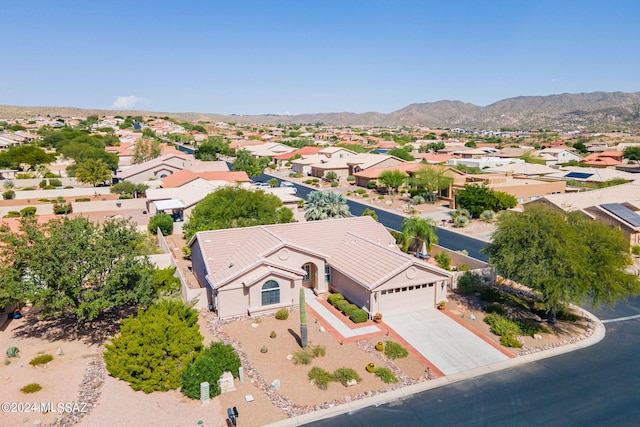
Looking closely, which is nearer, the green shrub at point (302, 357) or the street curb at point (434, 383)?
the street curb at point (434, 383)

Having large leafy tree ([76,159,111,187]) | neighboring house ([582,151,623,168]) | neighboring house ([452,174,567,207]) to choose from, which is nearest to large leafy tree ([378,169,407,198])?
neighboring house ([452,174,567,207])

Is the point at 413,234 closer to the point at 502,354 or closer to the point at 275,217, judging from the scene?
the point at 275,217

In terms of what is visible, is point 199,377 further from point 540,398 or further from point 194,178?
point 194,178

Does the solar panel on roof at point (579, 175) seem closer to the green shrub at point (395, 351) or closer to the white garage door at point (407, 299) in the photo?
the white garage door at point (407, 299)

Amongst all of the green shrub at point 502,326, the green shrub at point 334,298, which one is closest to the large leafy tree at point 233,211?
the green shrub at point 334,298

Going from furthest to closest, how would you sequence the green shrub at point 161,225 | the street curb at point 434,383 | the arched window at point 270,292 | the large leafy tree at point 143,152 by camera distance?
the large leafy tree at point 143,152 → the green shrub at point 161,225 → the arched window at point 270,292 → the street curb at point 434,383

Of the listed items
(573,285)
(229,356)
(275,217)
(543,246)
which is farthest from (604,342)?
(275,217)
